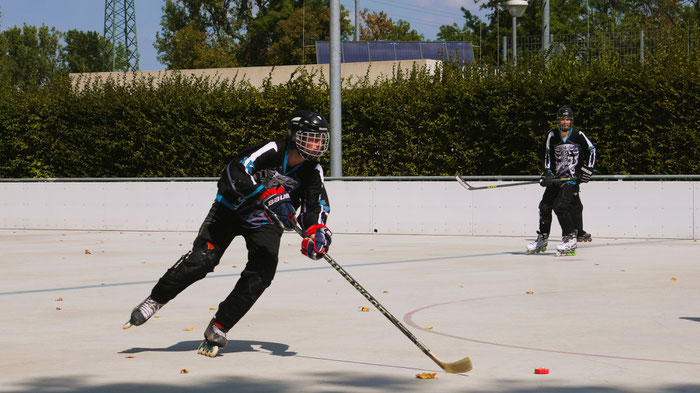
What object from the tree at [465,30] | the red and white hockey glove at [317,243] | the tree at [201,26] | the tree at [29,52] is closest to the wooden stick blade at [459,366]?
the red and white hockey glove at [317,243]

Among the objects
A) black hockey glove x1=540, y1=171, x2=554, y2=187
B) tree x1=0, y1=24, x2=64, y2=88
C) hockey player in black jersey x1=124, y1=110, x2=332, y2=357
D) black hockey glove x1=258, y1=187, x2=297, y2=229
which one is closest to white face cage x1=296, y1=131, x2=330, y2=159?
hockey player in black jersey x1=124, y1=110, x2=332, y2=357

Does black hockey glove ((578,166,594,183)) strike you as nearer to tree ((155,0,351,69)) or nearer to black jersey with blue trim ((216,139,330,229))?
black jersey with blue trim ((216,139,330,229))

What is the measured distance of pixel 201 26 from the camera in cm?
7081

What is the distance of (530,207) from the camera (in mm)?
16234

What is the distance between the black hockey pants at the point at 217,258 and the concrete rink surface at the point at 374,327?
320 mm

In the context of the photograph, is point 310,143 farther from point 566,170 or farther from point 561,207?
point 566,170

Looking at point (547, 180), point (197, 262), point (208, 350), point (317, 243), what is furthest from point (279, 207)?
point (547, 180)

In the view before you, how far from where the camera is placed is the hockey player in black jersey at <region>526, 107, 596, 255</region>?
12.8 metres

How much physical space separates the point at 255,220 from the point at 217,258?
0.35 meters

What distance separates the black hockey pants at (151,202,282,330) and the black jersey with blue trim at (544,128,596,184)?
25.0 feet

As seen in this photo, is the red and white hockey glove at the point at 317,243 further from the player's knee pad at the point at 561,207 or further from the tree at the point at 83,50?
the tree at the point at 83,50

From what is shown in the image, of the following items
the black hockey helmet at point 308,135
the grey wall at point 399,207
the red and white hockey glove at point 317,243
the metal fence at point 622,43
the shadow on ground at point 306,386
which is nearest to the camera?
the shadow on ground at point 306,386

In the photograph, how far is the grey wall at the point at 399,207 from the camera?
1554 centimetres

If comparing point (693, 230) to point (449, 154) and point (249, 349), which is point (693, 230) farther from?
point (249, 349)
